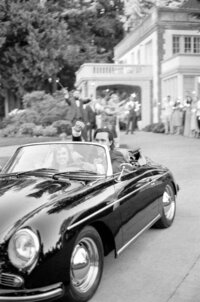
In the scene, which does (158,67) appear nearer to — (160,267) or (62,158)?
(62,158)

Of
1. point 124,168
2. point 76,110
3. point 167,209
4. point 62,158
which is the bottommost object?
point 167,209

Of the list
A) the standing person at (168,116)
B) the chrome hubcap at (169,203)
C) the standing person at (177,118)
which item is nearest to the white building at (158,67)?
the standing person at (168,116)

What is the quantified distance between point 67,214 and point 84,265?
0.49m

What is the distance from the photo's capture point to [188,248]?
532 cm

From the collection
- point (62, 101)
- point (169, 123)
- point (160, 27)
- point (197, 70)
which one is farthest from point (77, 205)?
point (160, 27)

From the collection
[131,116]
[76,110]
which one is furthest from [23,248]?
[131,116]

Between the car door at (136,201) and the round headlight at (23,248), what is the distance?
126 centimetres

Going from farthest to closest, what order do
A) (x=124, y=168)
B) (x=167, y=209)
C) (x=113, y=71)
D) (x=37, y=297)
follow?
(x=113, y=71), (x=167, y=209), (x=124, y=168), (x=37, y=297)

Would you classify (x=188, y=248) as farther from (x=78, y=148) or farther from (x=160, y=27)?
(x=160, y=27)

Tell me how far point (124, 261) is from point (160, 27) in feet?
95.3

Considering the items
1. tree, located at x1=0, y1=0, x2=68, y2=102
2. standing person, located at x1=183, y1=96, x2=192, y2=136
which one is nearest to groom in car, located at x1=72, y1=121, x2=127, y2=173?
standing person, located at x1=183, y1=96, x2=192, y2=136

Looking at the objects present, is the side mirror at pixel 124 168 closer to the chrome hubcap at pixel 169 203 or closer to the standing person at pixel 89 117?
the chrome hubcap at pixel 169 203

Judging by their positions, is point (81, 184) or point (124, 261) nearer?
point (81, 184)

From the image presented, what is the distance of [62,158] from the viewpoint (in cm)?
537
